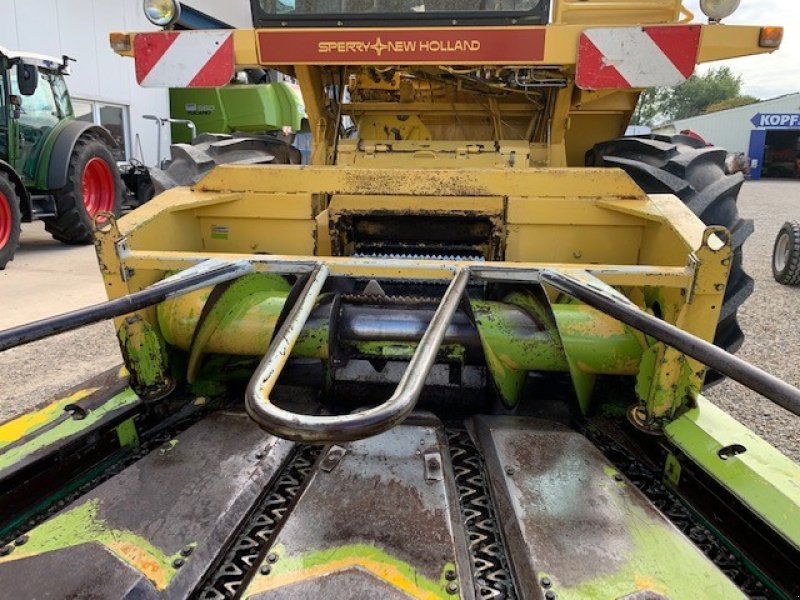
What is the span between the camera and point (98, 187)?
8.30 metres

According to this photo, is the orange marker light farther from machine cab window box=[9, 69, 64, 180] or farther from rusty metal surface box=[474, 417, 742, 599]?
machine cab window box=[9, 69, 64, 180]

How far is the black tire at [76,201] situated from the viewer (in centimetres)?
716

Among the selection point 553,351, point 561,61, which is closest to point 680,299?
point 553,351

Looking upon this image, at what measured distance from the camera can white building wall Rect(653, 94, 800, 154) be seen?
29281 millimetres

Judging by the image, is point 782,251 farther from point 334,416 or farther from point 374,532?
point 334,416

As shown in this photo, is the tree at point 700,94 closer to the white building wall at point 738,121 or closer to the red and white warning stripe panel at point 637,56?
the white building wall at point 738,121

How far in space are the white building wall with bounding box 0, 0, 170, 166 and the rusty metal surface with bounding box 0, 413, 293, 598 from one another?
405 inches

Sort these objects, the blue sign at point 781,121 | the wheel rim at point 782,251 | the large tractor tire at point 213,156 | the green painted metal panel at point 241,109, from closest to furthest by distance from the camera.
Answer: the large tractor tire at point 213,156 → the wheel rim at point 782,251 → the green painted metal panel at point 241,109 → the blue sign at point 781,121

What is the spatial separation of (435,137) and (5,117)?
5774 mm

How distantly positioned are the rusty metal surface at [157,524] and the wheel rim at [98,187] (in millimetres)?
7077

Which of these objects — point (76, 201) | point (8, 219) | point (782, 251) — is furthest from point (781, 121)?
point (8, 219)

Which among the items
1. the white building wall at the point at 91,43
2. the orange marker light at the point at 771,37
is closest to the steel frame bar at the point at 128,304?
the orange marker light at the point at 771,37

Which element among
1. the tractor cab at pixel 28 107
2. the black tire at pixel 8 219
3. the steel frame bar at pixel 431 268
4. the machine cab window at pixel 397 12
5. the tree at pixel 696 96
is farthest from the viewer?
the tree at pixel 696 96

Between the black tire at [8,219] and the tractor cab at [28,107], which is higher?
the tractor cab at [28,107]
